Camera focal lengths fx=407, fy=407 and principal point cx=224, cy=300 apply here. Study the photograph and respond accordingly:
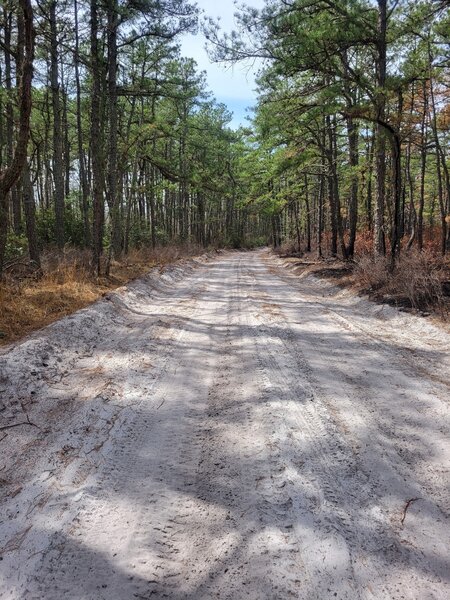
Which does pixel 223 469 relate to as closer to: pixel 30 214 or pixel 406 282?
pixel 406 282

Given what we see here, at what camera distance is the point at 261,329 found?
21.7 feet

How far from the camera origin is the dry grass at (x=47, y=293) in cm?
638

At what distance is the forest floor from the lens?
2.07 metres

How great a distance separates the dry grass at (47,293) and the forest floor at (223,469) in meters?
0.92

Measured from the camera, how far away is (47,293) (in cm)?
823

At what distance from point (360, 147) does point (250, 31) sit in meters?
11.1

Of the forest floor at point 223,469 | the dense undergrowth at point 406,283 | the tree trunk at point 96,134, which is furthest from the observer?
the tree trunk at point 96,134

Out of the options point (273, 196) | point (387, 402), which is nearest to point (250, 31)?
point (387, 402)

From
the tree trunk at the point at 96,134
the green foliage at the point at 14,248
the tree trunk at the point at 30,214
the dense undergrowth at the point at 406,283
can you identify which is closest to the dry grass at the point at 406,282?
the dense undergrowth at the point at 406,283

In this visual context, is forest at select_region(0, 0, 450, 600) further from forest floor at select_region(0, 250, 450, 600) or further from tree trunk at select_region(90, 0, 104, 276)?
tree trunk at select_region(90, 0, 104, 276)

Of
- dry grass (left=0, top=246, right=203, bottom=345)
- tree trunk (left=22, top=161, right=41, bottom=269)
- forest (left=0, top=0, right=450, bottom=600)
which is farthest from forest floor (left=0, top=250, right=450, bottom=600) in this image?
tree trunk (left=22, top=161, right=41, bottom=269)

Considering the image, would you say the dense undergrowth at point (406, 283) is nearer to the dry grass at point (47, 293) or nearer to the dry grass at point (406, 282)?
the dry grass at point (406, 282)

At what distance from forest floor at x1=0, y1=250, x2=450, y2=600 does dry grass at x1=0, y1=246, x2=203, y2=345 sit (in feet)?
3.02

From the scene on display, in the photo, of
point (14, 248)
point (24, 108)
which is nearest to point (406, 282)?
point (24, 108)
